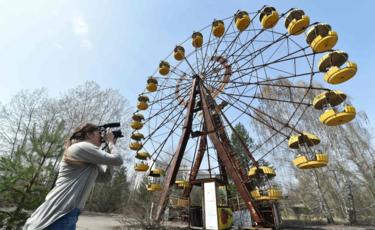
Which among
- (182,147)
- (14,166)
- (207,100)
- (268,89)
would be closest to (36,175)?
(14,166)

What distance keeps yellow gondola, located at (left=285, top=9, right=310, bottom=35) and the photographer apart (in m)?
9.06

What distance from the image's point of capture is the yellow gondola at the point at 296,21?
8648mm

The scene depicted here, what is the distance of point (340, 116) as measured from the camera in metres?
6.63

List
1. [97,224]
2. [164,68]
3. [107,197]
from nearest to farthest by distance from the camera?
[97,224], [164,68], [107,197]

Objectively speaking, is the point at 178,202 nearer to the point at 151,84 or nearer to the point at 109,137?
the point at 151,84

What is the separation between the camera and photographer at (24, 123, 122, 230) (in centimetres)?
160

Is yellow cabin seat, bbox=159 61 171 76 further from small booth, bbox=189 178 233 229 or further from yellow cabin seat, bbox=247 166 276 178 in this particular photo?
yellow cabin seat, bbox=247 166 276 178

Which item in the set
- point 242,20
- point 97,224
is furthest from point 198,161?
point 242,20

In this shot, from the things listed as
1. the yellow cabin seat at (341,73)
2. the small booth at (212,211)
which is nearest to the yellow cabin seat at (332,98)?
the yellow cabin seat at (341,73)

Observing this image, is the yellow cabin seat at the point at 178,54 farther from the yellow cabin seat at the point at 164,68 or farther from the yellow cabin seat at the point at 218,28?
the yellow cabin seat at the point at 218,28

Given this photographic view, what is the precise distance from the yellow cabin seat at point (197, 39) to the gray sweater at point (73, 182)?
1075 centimetres

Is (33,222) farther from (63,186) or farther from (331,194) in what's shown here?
(331,194)

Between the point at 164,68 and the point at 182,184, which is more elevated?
the point at 164,68

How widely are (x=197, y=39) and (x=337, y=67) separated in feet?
22.0
